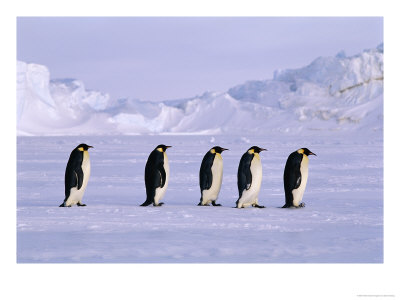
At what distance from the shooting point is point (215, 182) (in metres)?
5.99

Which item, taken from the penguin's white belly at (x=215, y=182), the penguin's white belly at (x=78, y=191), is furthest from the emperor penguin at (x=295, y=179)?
the penguin's white belly at (x=78, y=191)

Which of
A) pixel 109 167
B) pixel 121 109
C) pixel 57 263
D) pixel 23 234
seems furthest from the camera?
pixel 121 109

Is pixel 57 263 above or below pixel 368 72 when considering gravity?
below

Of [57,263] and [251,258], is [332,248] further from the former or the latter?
[57,263]

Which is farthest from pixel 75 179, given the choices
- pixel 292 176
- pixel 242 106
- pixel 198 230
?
pixel 242 106

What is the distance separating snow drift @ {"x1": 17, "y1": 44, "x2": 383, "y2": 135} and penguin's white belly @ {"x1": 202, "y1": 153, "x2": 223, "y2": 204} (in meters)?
23.6

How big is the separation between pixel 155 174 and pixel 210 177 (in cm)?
59

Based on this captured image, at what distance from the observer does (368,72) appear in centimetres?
4578

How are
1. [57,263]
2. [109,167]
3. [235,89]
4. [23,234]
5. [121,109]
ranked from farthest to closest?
[235,89] < [121,109] < [109,167] < [23,234] < [57,263]

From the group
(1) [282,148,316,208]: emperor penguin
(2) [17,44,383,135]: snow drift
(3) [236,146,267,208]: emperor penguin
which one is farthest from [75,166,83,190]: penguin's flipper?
(2) [17,44,383,135]: snow drift

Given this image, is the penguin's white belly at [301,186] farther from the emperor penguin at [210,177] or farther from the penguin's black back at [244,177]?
the emperor penguin at [210,177]
